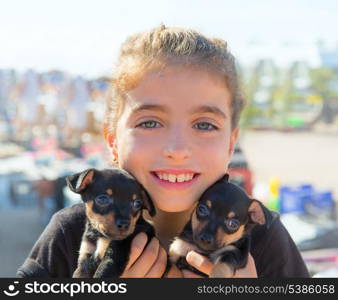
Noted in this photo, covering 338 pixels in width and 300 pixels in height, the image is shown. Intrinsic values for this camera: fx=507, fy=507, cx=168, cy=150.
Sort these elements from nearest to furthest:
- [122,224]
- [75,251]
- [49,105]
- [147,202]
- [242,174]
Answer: [122,224], [147,202], [75,251], [242,174], [49,105]

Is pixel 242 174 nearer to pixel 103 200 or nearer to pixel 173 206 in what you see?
pixel 173 206

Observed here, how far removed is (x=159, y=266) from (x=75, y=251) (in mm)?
302

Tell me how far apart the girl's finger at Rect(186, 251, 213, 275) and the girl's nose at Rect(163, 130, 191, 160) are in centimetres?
26

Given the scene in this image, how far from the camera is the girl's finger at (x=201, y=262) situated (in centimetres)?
133

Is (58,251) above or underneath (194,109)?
underneath

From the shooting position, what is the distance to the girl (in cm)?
141

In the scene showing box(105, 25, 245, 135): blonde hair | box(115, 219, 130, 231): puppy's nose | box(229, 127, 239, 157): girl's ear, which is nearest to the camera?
box(115, 219, 130, 231): puppy's nose

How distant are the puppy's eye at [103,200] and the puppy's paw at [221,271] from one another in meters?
0.32

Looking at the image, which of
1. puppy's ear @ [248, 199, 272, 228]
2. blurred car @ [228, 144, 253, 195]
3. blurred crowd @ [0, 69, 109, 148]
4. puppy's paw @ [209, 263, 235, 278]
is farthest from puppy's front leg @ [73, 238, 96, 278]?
blurred crowd @ [0, 69, 109, 148]

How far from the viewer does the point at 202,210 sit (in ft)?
4.42

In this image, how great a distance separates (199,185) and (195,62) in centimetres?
36

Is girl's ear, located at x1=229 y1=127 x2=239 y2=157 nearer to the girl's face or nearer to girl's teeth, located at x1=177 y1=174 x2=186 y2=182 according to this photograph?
the girl's face

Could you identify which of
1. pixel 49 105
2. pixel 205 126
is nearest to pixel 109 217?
pixel 205 126

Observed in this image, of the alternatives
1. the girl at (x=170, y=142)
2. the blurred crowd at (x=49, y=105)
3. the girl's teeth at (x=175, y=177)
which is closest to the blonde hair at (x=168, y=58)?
the girl at (x=170, y=142)
